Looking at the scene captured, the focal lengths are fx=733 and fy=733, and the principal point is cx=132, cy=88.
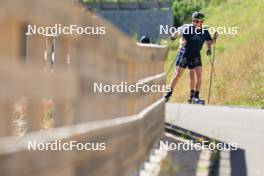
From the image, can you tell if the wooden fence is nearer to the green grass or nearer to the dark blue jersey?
the dark blue jersey

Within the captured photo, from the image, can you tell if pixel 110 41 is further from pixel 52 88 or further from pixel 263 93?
pixel 263 93

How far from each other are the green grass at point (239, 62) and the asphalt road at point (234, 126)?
4.85m

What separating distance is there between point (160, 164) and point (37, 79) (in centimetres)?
410

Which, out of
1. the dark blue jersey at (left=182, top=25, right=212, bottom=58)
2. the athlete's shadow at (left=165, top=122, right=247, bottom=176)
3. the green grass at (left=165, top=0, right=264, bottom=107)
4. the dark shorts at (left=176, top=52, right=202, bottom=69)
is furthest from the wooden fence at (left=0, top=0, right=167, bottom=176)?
the green grass at (left=165, top=0, right=264, bottom=107)

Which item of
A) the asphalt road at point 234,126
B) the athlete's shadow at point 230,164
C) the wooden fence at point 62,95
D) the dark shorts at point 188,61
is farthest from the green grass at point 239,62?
the wooden fence at point 62,95

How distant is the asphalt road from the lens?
868 cm

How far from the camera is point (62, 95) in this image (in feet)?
13.4

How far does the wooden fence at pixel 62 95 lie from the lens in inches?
127

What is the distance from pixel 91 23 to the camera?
4734 mm

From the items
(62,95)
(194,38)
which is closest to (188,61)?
(194,38)

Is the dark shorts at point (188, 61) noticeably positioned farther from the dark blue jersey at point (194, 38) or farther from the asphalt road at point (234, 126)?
the asphalt road at point (234, 126)

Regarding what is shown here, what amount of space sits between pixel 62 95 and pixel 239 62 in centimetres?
2427

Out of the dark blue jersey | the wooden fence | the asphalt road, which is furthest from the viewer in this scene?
the dark blue jersey

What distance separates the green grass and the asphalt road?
485 cm
